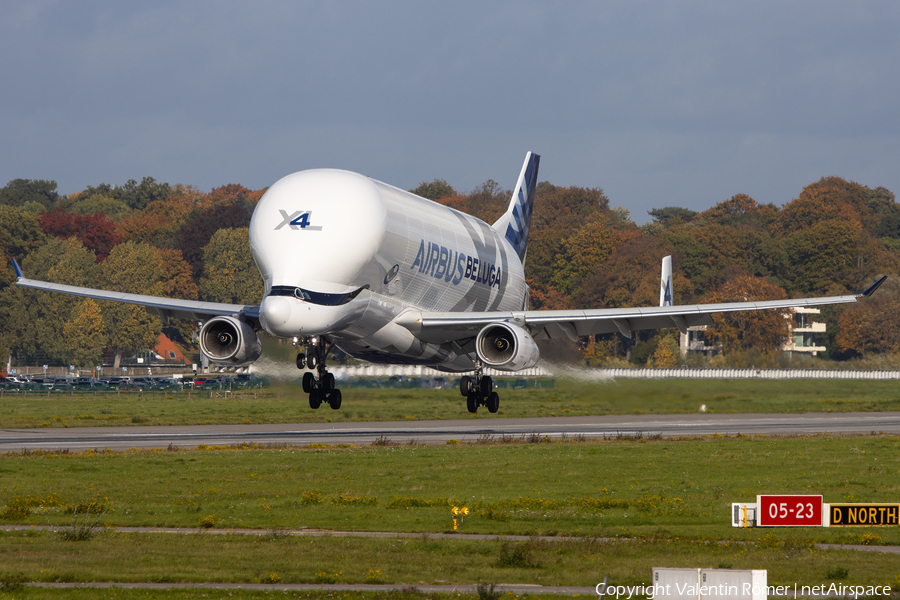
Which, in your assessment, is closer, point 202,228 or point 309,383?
point 309,383

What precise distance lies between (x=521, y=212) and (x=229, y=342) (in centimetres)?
2051

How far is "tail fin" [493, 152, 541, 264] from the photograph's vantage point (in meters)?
55.0

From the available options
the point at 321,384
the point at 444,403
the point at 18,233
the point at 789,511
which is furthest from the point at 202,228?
the point at 789,511

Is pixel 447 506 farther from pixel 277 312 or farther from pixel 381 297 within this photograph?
pixel 381 297

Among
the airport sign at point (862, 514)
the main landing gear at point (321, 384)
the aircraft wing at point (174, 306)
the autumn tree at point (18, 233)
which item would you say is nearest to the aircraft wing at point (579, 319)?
the main landing gear at point (321, 384)

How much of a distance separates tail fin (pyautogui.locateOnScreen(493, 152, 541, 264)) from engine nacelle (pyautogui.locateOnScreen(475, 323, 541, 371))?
11394 millimetres

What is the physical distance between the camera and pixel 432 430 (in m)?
62.4

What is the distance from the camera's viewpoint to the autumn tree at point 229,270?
144750 mm

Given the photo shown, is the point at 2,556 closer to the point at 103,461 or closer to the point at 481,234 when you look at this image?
the point at 103,461

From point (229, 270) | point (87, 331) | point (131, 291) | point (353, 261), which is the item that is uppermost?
point (229, 270)

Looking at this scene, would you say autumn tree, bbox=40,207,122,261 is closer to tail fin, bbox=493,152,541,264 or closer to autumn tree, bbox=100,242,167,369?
autumn tree, bbox=100,242,167,369

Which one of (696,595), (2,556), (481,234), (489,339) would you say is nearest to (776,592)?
(696,595)

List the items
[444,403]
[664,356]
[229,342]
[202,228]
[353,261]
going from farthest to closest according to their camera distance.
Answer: [202,228] → [444,403] → [664,356] → [229,342] → [353,261]

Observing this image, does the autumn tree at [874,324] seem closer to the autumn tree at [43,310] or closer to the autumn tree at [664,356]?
the autumn tree at [664,356]
